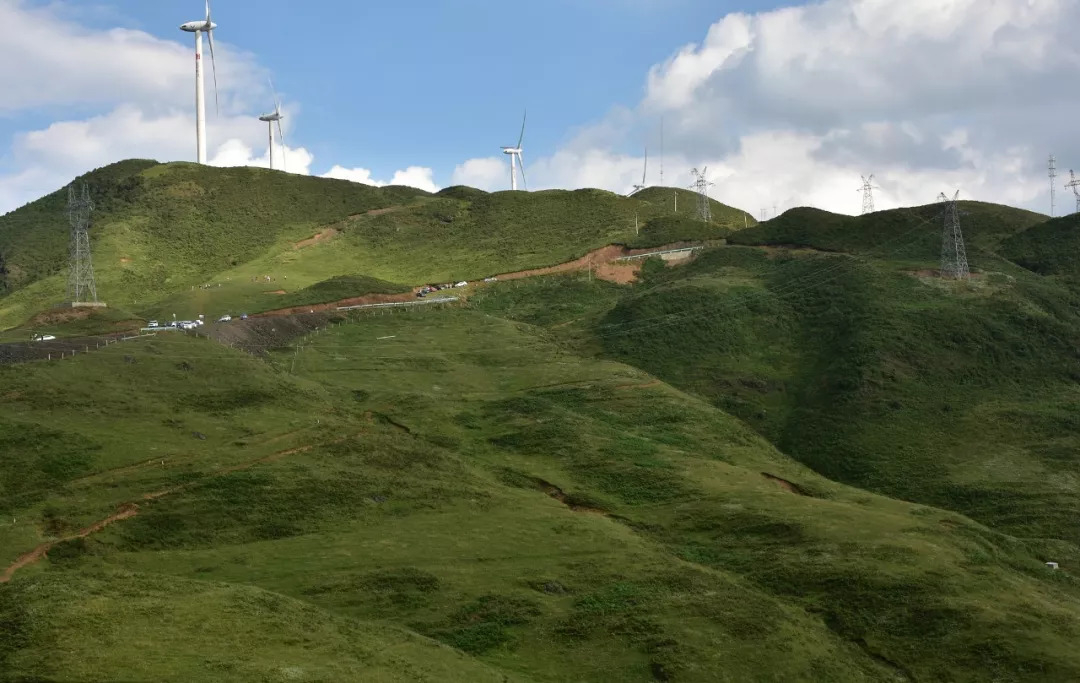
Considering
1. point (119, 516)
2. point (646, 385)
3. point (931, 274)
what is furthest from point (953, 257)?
point (119, 516)

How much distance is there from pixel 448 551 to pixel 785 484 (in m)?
39.1

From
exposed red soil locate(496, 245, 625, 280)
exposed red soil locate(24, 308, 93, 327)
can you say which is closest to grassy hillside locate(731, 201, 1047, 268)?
exposed red soil locate(496, 245, 625, 280)

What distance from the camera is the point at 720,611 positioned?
200ft

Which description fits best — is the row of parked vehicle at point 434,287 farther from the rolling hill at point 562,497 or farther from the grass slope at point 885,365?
the rolling hill at point 562,497

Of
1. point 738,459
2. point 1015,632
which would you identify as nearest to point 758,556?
point 1015,632

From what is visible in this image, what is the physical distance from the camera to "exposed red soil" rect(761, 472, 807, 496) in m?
92.3

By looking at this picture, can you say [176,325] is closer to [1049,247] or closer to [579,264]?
[579,264]

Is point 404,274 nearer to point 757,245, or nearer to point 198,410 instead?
point 757,245

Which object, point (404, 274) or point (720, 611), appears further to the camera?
point (404, 274)

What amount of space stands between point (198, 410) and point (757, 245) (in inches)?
4880

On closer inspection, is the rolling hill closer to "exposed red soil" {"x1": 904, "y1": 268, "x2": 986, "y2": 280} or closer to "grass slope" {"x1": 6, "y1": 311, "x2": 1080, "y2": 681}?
"grass slope" {"x1": 6, "y1": 311, "x2": 1080, "y2": 681}

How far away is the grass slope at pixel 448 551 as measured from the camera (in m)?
49.0

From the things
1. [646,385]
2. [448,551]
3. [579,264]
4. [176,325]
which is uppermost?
[579,264]

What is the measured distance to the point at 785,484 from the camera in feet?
309
